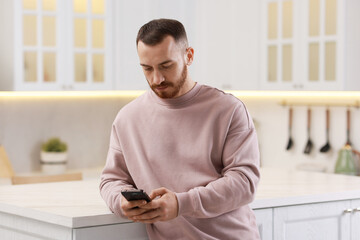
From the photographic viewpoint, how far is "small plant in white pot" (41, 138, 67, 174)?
5246mm

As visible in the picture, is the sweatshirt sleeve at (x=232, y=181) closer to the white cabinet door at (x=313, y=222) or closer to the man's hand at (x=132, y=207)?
the man's hand at (x=132, y=207)

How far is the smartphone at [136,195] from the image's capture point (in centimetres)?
208

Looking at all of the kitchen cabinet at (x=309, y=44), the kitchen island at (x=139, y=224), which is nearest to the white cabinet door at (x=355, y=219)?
the kitchen island at (x=139, y=224)

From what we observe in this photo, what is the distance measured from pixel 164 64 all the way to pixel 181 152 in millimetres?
311

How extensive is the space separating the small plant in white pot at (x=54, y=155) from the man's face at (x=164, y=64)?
3107 millimetres

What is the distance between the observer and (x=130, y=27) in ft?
17.3

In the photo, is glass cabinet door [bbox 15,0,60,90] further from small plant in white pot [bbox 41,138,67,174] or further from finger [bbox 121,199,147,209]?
finger [bbox 121,199,147,209]

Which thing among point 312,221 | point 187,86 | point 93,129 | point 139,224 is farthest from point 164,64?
point 93,129

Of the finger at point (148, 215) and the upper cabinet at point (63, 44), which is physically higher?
the upper cabinet at point (63, 44)

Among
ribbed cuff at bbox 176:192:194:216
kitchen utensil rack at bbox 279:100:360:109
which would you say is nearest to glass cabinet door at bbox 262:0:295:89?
kitchen utensil rack at bbox 279:100:360:109

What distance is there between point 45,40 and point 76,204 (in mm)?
2580

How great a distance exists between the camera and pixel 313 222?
2.90 metres

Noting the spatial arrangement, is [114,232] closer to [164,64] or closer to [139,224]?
[139,224]

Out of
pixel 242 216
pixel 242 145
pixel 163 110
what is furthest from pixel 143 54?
pixel 242 216
